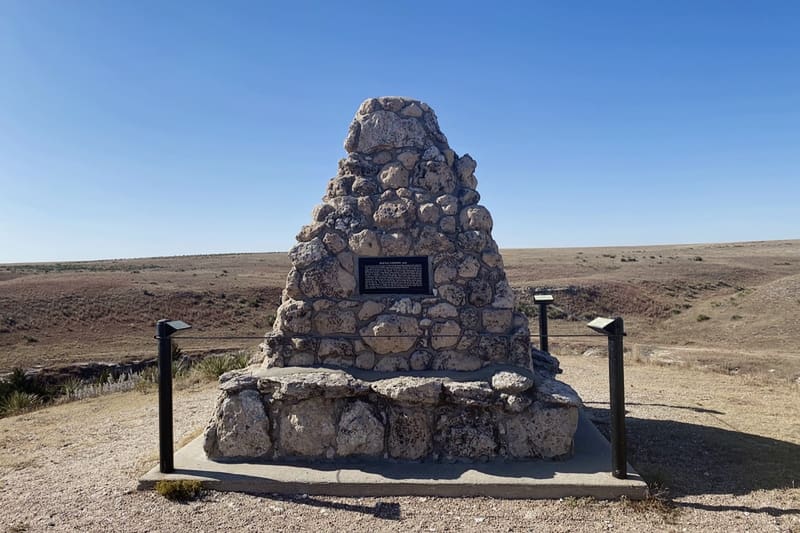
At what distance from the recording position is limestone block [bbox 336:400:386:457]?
19.3 feet

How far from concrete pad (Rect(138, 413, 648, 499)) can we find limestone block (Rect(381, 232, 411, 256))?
8.49 ft

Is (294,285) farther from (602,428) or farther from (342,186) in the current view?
(602,428)

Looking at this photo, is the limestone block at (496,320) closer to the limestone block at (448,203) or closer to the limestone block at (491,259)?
the limestone block at (491,259)

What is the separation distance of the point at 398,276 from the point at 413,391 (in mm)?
1553

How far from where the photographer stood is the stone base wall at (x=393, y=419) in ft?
19.2

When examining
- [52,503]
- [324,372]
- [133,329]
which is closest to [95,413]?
[52,503]

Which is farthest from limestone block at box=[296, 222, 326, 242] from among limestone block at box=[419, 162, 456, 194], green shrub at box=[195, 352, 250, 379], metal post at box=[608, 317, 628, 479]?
green shrub at box=[195, 352, 250, 379]

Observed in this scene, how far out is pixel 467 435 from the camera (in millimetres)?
5863

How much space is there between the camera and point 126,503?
17.2 ft

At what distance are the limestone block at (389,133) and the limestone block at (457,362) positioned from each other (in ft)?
9.40

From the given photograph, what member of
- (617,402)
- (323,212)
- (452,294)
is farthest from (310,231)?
(617,402)

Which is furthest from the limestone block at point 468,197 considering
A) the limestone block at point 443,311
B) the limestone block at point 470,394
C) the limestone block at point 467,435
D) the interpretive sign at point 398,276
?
the limestone block at point 467,435

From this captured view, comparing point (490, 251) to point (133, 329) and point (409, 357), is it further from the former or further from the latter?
point (133, 329)

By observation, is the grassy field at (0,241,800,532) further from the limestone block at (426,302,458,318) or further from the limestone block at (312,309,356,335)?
the limestone block at (426,302,458,318)
